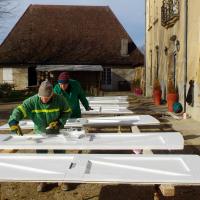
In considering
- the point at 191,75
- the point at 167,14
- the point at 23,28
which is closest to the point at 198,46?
the point at 191,75

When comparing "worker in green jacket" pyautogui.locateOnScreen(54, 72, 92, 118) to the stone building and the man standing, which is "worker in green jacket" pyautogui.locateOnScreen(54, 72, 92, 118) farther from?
the stone building

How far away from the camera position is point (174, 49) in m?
17.8

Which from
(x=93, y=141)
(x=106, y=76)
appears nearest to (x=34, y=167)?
(x=93, y=141)

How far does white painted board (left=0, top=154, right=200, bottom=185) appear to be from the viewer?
150 inches

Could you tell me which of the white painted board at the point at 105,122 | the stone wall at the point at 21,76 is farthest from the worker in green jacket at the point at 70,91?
the stone wall at the point at 21,76

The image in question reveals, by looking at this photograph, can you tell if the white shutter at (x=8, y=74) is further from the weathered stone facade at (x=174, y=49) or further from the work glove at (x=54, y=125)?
the work glove at (x=54, y=125)

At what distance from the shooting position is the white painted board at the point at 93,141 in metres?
5.41

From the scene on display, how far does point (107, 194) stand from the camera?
5797 millimetres

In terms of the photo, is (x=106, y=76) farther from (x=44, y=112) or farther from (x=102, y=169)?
(x=102, y=169)

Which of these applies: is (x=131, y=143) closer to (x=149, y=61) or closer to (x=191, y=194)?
(x=191, y=194)

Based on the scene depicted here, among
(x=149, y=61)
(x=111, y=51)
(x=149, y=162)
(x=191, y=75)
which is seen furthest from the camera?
(x=111, y=51)

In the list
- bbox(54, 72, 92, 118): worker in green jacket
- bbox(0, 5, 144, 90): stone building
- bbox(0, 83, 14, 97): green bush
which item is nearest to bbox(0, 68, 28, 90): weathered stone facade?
bbox(0, 5, 144, 90): stone building

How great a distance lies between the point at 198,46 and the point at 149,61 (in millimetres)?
13361

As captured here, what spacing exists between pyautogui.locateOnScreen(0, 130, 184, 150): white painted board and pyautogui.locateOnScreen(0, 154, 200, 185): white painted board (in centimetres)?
62
